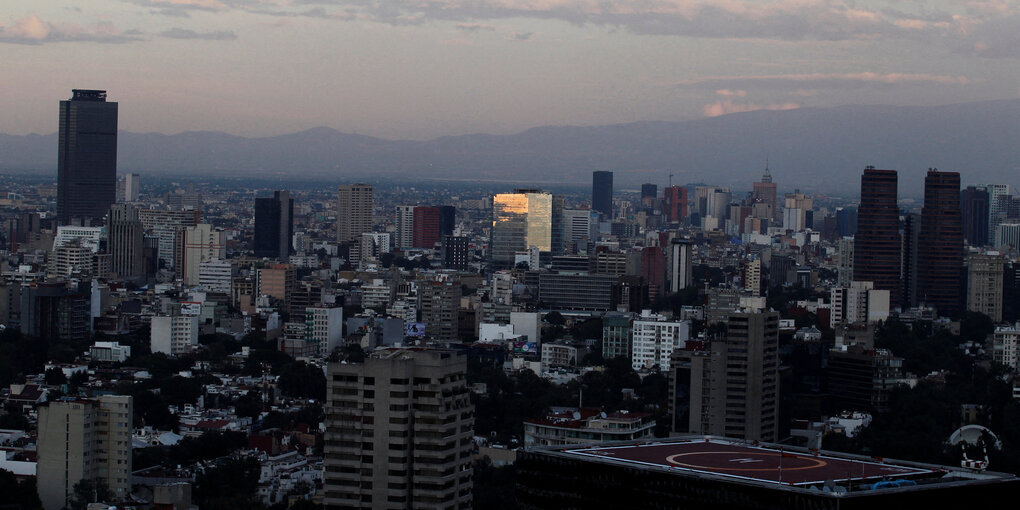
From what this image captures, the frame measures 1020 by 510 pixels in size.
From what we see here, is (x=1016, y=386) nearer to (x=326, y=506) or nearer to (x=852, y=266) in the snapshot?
(x=326, y=506)

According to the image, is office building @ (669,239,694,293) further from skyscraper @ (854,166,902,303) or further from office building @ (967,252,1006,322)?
office building @ (967,252,1006,322)

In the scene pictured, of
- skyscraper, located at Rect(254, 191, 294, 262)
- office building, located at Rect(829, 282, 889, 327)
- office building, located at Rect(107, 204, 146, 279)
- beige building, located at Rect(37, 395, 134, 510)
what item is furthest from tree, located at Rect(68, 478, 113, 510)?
skyscraper, located at Rect(254, 191, 294, 262)

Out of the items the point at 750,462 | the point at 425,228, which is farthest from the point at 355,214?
the point at 750,462

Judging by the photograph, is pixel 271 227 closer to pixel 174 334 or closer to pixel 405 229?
pixel 405 229

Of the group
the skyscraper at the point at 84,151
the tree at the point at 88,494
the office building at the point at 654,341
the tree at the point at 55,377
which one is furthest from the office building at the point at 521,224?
the tree at the point at 88,494

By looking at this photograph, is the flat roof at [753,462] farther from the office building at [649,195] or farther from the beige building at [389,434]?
the office building at [649,195]

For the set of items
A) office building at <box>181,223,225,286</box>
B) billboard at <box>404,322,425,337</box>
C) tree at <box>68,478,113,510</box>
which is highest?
office building at <box>181,223,225,286</box>
